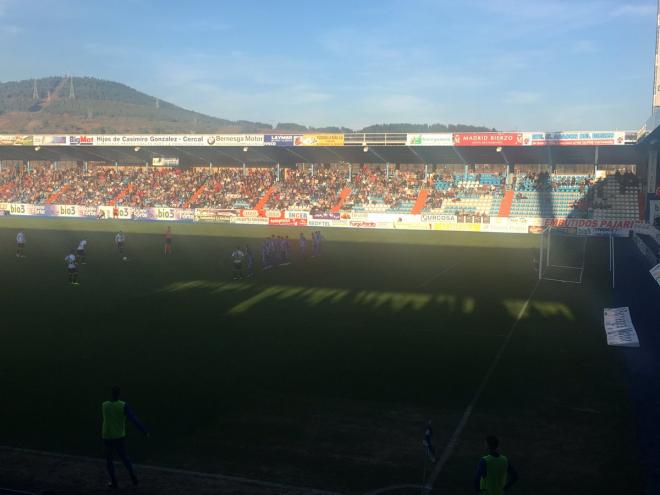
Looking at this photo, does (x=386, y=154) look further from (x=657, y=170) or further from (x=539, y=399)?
(x=539, y=399)

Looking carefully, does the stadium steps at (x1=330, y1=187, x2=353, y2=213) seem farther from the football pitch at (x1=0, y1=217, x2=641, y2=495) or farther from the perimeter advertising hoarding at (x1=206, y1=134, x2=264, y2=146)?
the football pitch at (x1=0, y1=217, x2=641, y2=495)

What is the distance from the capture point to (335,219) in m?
66.9

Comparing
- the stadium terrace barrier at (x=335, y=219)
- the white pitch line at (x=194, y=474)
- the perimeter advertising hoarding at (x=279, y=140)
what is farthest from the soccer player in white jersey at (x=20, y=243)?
the perimeter advertising hoarding at (x=279, y=140)

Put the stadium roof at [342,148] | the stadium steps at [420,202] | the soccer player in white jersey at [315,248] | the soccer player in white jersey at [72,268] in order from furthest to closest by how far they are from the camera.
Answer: the stadium steps at [420,202], the stadium roof at [342,148], the soccer player in white jersey at [315,248], the soccer player in white jersey at [72,268]

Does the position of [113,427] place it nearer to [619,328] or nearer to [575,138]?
[619,328]

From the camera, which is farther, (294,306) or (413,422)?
(294,306)

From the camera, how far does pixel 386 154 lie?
69.3 metres

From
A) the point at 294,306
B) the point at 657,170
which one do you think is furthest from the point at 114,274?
the point at 657,170

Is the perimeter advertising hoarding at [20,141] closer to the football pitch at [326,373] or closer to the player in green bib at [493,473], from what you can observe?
the football pitch at [326,373]

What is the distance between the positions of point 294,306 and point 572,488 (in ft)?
46.2

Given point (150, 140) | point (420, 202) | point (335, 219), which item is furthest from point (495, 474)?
point (150, 140)

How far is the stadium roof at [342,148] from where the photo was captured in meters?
60.3

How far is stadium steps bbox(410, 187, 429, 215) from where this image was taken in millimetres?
66000

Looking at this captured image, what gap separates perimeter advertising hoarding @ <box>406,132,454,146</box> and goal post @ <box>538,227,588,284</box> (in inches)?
532
